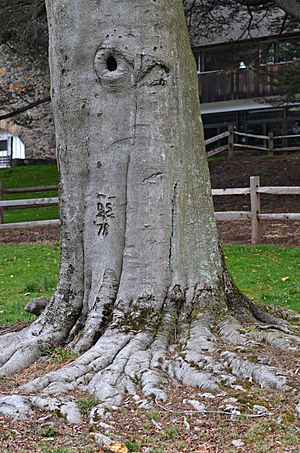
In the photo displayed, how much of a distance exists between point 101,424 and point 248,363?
1038mm

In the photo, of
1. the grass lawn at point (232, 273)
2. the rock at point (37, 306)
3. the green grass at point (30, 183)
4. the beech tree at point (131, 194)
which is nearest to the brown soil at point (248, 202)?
the grass lawn at point (232, 273)

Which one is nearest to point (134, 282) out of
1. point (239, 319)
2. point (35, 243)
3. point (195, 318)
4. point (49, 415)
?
point (195, 318)

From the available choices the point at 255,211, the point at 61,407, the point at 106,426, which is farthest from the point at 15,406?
the point at 255,211

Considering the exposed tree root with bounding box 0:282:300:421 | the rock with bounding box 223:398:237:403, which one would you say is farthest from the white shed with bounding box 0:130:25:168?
the rock with bounding box 223:398:237:403

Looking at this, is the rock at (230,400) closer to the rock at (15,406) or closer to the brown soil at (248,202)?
the rock at (15,406)

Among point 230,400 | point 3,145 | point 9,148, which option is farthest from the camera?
point 3,145

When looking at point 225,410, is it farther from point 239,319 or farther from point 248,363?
point 239,319

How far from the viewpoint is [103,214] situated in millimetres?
5273

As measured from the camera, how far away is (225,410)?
394 centimetres

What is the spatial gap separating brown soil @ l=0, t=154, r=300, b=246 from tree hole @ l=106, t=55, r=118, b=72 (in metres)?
9.86

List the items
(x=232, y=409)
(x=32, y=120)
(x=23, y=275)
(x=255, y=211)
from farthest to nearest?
(x=32, y=120) → (x=255, y=211) → (x=23, y=275) → (x=232, y=409)

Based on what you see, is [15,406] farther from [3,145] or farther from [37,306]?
[3,145]

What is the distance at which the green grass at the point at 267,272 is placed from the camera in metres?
9.14

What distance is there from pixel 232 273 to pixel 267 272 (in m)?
0.55
